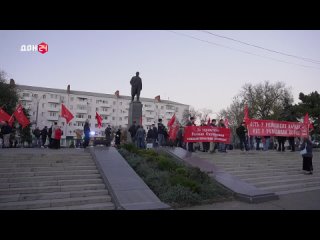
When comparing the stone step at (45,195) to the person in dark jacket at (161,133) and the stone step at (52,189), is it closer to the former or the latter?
the stone step at (52,189)

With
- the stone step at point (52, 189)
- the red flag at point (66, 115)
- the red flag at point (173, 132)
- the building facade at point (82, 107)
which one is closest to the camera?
the stone step at point (52, 189)

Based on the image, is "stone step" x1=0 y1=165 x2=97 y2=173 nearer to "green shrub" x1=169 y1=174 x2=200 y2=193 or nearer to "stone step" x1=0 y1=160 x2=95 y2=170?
"stone step" x1=0 y1=160 x2=95 y2=170

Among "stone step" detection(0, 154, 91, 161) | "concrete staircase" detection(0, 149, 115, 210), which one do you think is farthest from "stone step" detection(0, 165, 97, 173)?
"stone step" detection(0, 154, 91, 161)

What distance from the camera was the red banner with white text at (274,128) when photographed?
62.6ft

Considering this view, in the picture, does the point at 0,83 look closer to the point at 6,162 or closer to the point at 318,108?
the point at 6,162

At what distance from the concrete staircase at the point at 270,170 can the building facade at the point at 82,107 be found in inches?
2423

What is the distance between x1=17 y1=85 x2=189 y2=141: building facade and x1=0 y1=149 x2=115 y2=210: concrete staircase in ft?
209

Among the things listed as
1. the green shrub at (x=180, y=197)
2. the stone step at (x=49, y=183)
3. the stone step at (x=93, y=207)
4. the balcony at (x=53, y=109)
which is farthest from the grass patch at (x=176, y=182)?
the balcony at (x=53, y=109)

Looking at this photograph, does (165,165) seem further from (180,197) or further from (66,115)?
(66,115)

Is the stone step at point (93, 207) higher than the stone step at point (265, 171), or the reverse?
the stone step at point (265, 171)

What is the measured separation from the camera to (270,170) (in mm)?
13922

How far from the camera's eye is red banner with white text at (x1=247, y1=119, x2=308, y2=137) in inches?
752

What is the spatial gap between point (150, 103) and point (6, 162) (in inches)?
3515

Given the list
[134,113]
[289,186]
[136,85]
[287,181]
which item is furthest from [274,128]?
[136,85]
